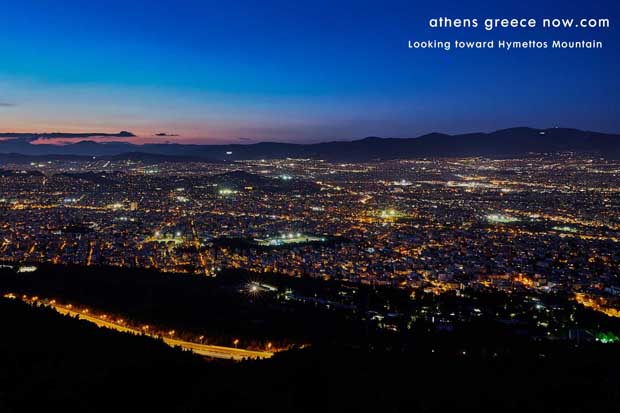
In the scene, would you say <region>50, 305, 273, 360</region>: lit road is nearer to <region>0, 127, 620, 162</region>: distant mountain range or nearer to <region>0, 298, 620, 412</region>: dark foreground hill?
<region>0, 298, 620, 412</region>: dark foreground hill

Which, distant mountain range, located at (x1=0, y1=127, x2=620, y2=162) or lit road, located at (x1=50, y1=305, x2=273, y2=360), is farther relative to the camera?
distant mountain range, located at (x1=0, y1=127, x2=620, y2=162)

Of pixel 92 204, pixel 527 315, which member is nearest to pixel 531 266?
pixel 527 315

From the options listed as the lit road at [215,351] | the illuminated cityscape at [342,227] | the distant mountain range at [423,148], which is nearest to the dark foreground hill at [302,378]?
the lit road at [215,351]

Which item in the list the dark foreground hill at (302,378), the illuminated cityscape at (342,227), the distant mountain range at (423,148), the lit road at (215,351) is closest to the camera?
the dark foreground hill at (302,378)

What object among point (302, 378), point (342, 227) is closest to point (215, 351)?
point (302, 378)

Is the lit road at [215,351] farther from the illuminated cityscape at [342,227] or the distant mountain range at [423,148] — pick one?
the distant mountain range at [423,148]

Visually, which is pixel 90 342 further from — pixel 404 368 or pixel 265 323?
pixel 404 368

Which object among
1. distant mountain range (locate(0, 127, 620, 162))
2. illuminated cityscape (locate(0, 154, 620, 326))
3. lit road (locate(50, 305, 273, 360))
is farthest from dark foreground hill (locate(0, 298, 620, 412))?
distant mountain range (locate(0, 127, 620, 162))

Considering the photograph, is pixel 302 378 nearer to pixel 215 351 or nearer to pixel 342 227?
pixel 215 351
